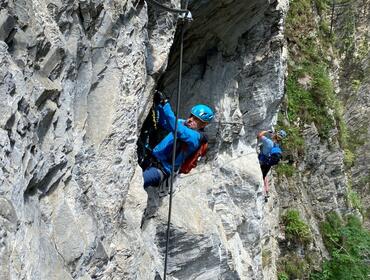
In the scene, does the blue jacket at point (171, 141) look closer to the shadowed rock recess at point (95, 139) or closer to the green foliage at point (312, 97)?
the shadowed rock recess at point (95, 139)

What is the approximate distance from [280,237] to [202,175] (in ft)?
20.5

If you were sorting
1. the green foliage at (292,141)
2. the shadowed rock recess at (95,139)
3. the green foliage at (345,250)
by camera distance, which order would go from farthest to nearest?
the green foliage at (292,141) < the green foliage at (345,250) < the shadowed rock recess at (95,139)

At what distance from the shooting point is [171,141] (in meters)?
6.29

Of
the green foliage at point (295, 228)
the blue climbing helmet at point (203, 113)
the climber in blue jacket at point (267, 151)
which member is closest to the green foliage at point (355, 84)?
the green foliage at point (295, 228)

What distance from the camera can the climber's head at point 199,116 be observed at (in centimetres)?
636

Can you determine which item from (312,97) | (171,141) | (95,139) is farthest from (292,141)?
(95,139)

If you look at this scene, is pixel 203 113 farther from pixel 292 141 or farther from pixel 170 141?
pixel 292 141

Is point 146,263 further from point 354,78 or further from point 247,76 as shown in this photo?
point 354,78

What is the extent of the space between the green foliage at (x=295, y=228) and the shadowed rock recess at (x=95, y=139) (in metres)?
5.61

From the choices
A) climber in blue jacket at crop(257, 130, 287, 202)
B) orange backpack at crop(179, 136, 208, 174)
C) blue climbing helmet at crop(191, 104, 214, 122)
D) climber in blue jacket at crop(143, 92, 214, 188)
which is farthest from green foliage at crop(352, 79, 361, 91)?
blue climbing helmet at crop(191, 104, 214, 122)

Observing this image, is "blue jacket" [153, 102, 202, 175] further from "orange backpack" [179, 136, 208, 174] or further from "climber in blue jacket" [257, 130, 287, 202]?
"climber in blue jacket" [257, 130, 287, 202]

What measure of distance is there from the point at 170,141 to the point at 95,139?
167 cm

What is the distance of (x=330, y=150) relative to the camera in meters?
17.7

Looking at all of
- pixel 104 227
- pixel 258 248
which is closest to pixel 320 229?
pixel 258 248
